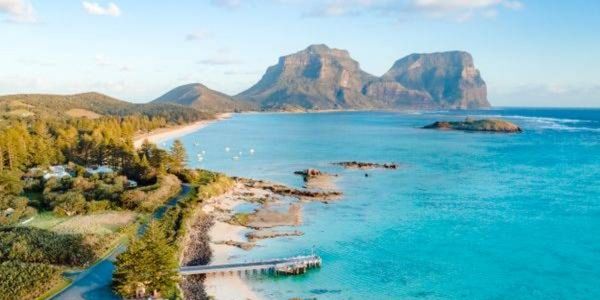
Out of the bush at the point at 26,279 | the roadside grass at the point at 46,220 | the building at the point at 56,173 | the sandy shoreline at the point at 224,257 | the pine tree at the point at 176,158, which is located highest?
the pine tree at the point at 176,158

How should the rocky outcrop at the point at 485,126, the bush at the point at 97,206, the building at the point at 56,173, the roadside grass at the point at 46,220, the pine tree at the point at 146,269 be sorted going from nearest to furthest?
the pine tree at the point at 146,269, the roadside grass at the point at 46,220, the bush at the point at 97,206, the building at the point at 56,173, the rocky outcrop at the point at 485,126

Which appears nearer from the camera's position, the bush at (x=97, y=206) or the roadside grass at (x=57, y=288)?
the roadside grass at (x=57, y=288)

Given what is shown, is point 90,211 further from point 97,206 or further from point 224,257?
point 224,257

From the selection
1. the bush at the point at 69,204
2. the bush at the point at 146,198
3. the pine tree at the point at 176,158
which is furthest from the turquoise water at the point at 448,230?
the bush at the point at 69,204

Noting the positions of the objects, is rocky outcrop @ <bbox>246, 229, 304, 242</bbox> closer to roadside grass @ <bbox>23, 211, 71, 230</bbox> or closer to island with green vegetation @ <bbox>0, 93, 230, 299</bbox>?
island with green vegetation @ <bbox>0, 93, 230, 299</bbox>

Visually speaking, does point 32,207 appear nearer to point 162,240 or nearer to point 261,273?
point 162,240

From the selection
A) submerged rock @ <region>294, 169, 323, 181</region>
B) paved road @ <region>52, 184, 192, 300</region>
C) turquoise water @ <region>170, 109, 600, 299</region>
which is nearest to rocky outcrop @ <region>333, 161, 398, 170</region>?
turquoise water @ <region>170, 109, 600, 299</region>

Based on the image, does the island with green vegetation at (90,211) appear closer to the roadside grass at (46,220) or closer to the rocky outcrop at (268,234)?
the roadside grass at (46,220)

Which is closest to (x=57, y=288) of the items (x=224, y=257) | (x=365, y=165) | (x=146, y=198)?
(x=224, y=257)
